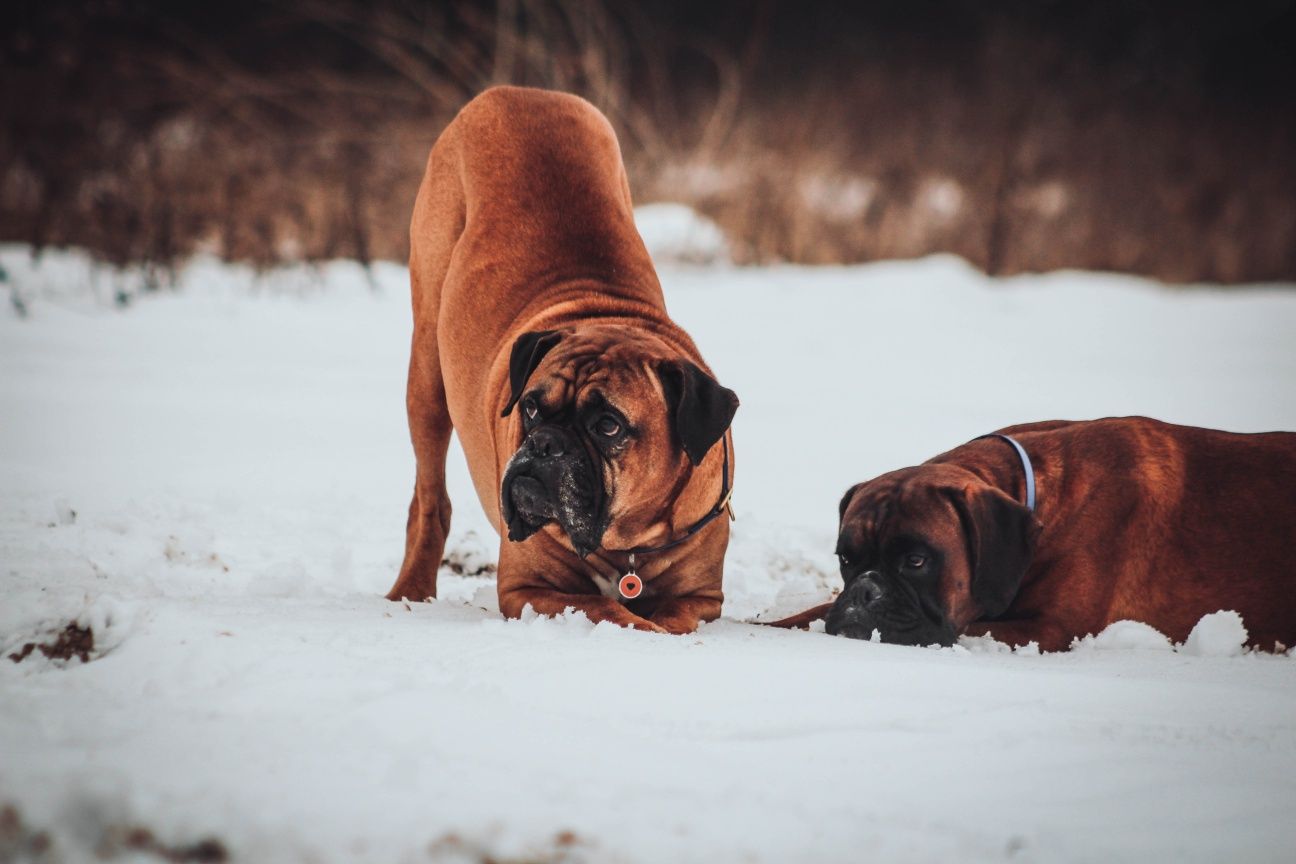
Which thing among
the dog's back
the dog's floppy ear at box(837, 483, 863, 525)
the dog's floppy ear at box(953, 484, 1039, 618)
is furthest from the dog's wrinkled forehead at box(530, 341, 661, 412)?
the dog's back

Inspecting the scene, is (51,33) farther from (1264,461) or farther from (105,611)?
(1264,461)

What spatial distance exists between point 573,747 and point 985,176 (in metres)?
→ 13.4

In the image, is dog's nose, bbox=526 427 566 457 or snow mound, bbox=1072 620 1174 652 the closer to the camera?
dog's nose, bbox=526 427 566 457

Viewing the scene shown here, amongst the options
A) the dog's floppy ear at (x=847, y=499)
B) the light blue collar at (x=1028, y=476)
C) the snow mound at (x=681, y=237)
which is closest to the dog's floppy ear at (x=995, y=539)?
the light blue collar at (x=1028, y=476)

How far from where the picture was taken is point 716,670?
277cm

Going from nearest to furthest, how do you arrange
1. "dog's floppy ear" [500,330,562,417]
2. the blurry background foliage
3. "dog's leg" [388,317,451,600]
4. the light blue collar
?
1. "dog's floppy ear" [500,330,562,417]
2. the light blue collar
3. "dog's leg" [388,317,451,600]
4. the blurry background foliage

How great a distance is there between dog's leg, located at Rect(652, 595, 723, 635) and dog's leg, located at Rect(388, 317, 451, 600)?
46.7 inches

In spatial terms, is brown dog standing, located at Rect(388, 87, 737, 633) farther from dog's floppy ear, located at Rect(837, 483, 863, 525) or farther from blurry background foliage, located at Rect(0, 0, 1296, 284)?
blurry background foliage, located at Rect(0, 0, 1296, 284)

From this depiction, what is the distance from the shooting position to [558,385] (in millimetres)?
3561

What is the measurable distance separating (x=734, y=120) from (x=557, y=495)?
11.2 metres

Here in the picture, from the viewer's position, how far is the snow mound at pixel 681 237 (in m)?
12.3

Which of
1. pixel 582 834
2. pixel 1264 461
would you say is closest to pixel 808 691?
pixel 582 834

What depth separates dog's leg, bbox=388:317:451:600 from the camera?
456cm

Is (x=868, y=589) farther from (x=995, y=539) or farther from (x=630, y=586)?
(x=630, y=586)
